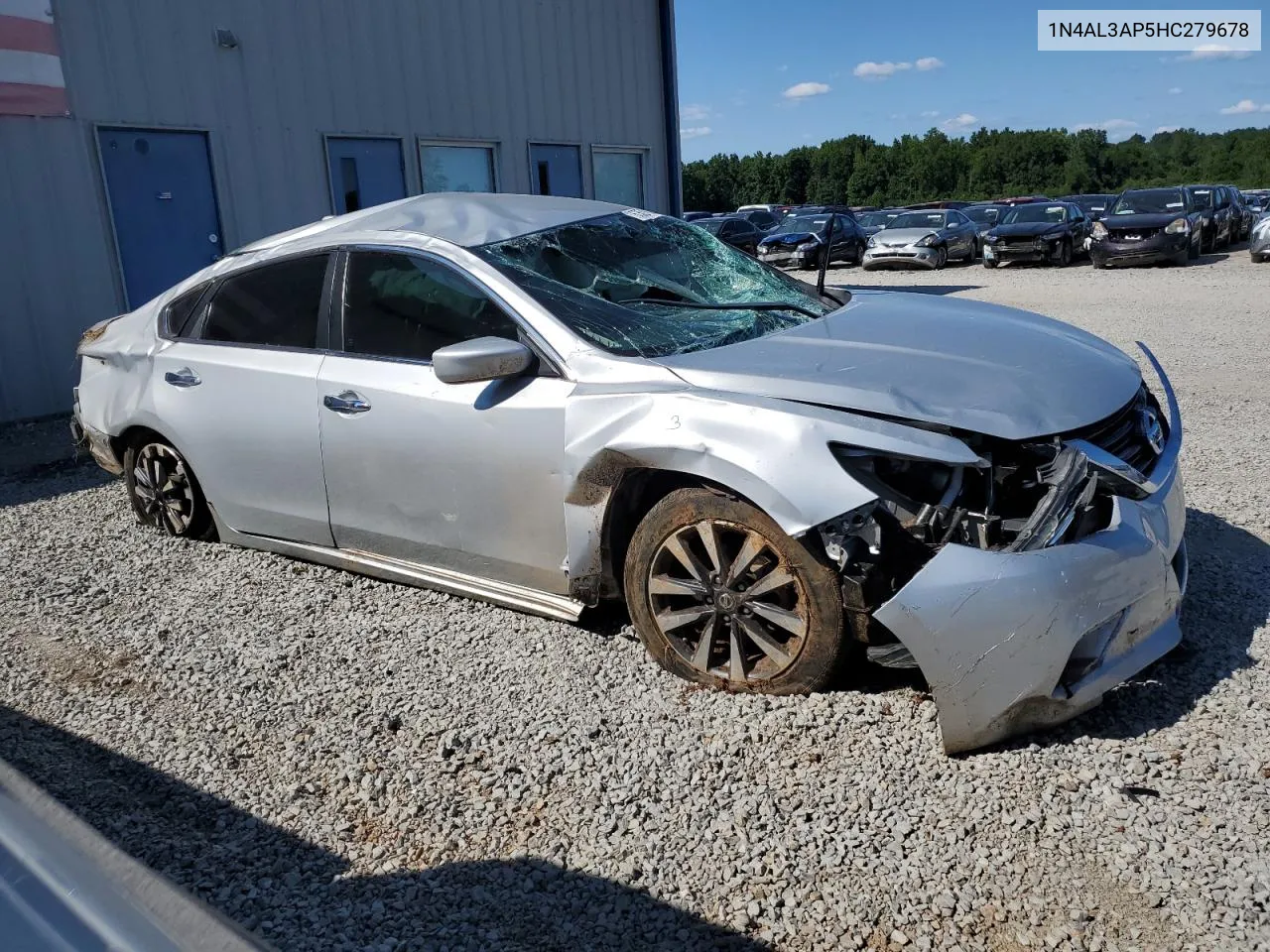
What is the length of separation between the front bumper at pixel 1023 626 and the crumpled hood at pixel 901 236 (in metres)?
22.0

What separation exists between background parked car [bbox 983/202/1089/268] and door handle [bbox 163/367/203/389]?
69.6 feet

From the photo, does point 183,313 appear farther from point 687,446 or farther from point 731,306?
point 687,446

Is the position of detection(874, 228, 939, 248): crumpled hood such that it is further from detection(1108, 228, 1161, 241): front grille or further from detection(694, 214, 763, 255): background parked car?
detection(1108, 228, 1161, 241): front grille

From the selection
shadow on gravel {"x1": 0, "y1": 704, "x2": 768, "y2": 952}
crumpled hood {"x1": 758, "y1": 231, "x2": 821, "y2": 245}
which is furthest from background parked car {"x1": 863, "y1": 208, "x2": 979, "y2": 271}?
shadow on gravel {"x1": 0, "y1": 704, "x2": 768, "y2": 952}

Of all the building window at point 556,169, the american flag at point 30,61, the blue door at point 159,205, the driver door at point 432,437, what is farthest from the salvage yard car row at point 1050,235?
the driver door at point 432,437

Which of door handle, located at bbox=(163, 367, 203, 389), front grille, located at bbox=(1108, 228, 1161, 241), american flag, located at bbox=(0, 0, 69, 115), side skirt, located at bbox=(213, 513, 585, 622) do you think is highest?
american flag, located at bbox=(0, 0, 69, 115)

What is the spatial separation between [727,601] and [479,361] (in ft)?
3.84

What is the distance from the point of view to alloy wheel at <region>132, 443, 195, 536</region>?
5152 mm

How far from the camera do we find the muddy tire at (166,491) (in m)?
5.14

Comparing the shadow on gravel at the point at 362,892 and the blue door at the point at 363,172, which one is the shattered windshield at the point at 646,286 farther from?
the blue door at the point at 363,172

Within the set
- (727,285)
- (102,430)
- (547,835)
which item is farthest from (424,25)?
(547,835)

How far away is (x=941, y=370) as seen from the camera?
3316 mm

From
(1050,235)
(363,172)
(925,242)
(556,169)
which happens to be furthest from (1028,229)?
(363,172)

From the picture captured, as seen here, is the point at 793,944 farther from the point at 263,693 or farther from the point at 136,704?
the point at 136,704
